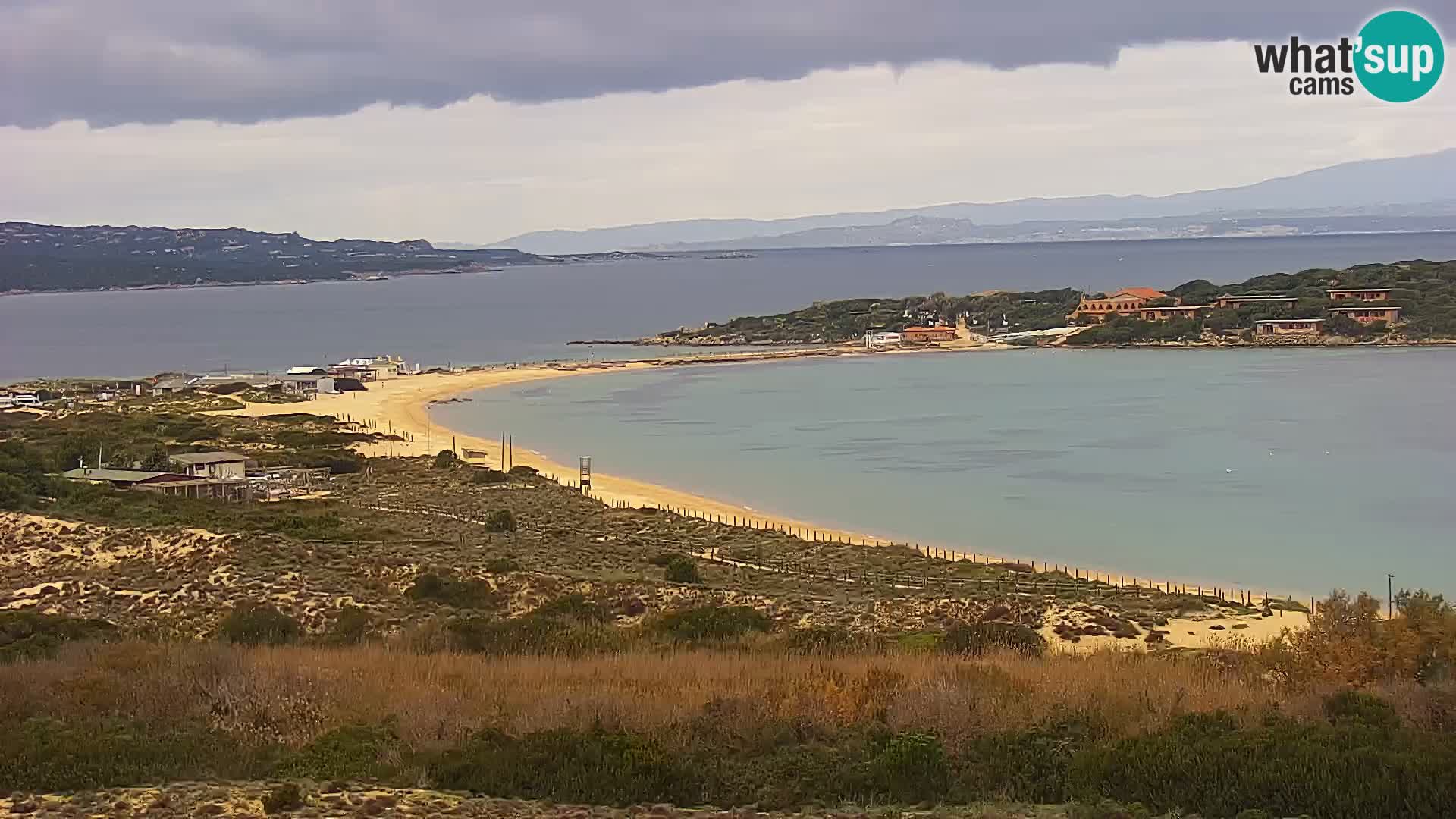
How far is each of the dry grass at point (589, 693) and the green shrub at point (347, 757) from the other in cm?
19

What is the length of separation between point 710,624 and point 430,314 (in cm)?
11987

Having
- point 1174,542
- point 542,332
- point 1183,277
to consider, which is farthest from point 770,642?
point 1183,277

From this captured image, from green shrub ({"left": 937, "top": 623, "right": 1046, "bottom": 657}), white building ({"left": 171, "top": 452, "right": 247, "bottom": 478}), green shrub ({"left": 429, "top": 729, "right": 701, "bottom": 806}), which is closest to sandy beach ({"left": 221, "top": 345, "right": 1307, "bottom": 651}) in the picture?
green shrub ({"left": 937, "top": 623, "right": 1046, "bottom": 657})

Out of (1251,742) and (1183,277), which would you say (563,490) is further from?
(1183,277)

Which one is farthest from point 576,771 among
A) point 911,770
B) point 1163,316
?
point 1163,316

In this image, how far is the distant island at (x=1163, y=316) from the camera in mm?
74500

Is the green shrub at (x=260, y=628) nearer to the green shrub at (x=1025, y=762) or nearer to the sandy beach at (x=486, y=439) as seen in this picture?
the green shrub at (x=1025, y=762)

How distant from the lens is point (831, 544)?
992 inches

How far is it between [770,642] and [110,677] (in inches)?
230

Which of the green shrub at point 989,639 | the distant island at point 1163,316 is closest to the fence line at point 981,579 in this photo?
the green shrub at point 989,639

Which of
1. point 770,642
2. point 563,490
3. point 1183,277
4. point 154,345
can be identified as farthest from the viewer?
point 1183,277

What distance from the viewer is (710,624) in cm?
1390

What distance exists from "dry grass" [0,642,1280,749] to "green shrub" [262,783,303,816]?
3.77 feet

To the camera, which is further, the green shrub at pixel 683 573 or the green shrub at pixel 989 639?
the green shrub at pixel 683 573
